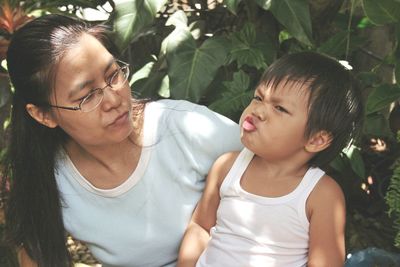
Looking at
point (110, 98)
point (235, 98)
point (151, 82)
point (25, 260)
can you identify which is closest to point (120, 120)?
point (110, 98)

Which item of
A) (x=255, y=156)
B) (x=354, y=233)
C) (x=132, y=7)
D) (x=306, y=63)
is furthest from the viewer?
(x=354, y=233)

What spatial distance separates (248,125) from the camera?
1.33 meters

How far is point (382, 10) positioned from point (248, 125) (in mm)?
670

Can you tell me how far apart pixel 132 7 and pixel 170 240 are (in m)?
0.83

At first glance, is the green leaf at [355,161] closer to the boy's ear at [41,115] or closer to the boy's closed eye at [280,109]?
the boy's closed eye at [280,109]

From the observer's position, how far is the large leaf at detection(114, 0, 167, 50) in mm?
1953

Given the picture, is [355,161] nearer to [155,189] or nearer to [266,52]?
[266,52]

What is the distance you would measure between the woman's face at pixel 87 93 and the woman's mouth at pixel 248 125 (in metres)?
0.27

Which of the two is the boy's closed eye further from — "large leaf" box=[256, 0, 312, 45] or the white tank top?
"large leaf" box=[256, 0, 312, 45]

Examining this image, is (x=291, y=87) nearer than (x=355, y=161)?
Yes

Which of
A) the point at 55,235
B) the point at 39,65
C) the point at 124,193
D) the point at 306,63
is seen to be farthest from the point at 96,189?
the point at 306,63

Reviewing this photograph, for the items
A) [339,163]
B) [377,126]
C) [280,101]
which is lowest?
[339,163]

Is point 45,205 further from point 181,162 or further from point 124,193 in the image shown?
point 181,162

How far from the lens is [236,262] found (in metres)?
1.40
